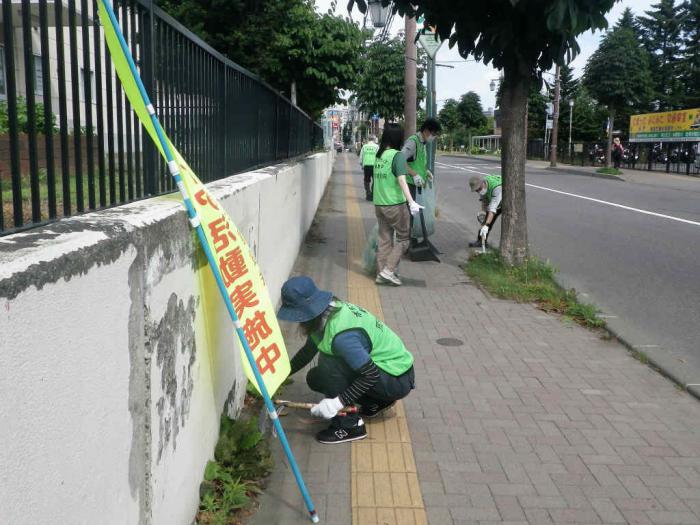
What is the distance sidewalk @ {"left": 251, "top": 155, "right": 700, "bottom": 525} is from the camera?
10.6 ft

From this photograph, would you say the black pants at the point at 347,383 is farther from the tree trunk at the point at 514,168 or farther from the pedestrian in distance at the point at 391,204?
the tree trunk at the point at 514,168

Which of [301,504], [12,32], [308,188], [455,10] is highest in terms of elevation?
[455,10]

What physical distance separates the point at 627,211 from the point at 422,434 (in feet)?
44.5

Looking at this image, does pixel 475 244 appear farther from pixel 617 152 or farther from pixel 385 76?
pixel 617 152

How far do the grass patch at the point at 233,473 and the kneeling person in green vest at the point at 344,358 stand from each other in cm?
38

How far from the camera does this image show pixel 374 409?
4105 millimetres

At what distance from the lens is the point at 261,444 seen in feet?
12.1

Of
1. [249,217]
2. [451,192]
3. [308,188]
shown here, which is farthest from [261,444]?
[451,192]

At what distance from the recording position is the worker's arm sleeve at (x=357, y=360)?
3609 mm

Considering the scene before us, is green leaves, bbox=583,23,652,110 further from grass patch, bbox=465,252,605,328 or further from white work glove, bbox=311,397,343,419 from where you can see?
white work glove, bbox=311,397,343,419

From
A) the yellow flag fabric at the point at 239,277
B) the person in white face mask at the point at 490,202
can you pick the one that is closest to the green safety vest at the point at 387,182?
the person in white face mask at the point at 490,202

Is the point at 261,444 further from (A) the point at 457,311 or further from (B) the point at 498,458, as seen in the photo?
(A) the point at 457,311

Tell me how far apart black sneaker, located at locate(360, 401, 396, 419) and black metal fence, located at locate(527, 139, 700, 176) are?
32.7m

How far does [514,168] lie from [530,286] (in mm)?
1603
